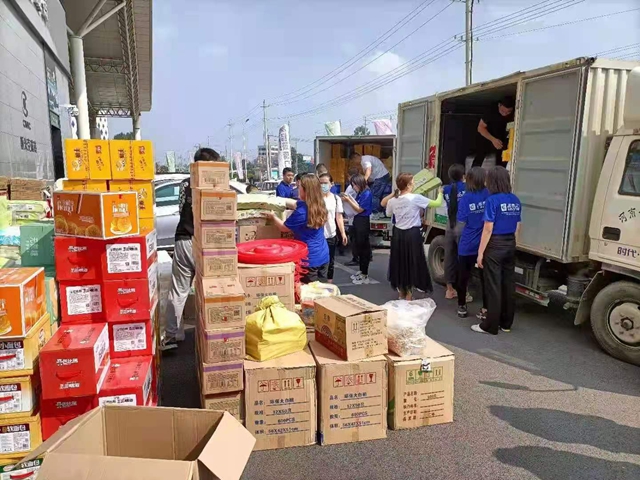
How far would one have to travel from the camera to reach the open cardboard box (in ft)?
5.31

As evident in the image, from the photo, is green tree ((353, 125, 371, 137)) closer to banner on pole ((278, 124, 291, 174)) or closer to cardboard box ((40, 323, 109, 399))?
banner on pole ((278, 124, 291, 174))

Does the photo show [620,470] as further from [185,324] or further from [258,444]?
[185,324]

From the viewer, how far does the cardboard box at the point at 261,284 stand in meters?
3.83

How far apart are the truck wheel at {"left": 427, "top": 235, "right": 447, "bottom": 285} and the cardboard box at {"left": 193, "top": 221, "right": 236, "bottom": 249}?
15.5 feet

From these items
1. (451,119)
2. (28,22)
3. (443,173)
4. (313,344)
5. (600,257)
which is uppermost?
(28,22)

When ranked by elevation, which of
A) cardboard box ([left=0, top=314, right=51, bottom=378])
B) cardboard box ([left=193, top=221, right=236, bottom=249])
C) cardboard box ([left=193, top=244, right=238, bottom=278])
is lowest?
cardboard box ([left=0, top=314, right=51, bottom=378])

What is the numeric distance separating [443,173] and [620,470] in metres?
5.87

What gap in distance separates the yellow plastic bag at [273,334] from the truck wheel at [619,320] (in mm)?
3217

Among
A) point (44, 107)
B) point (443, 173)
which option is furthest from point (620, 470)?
point (44, 107)

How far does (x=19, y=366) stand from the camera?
8.31 ft

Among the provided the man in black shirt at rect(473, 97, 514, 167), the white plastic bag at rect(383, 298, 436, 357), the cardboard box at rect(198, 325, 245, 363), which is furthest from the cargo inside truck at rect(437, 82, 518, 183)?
the cardboard box at rect(198, 325, 245, 363)

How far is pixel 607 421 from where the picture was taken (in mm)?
3508

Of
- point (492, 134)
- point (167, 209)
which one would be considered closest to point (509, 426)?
point (492, 134)

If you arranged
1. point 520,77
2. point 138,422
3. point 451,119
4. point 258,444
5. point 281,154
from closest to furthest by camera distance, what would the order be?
1. point 138,422
2. point 258,444
3. point 520,77
4. point 451,119
5. point 281,154
